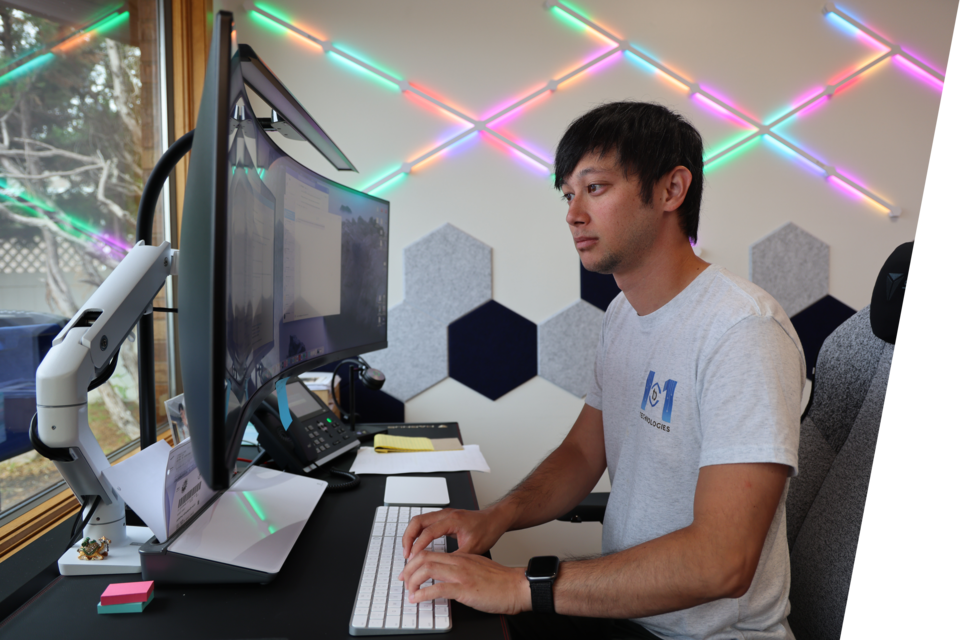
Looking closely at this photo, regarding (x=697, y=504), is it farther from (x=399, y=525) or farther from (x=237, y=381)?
(x=237, y=381)

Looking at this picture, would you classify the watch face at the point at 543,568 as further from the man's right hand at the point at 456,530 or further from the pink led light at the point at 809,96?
the pink led light at the point at 809,96

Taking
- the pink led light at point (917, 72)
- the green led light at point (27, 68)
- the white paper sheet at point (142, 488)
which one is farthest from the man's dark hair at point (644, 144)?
the pink led light at point (917, 72)

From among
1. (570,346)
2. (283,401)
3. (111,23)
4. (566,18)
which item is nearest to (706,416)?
(283,401)

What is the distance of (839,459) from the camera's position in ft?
3.00

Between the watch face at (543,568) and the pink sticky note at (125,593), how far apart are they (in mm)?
443

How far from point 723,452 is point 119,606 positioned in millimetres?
746

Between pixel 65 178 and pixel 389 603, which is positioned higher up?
pixel 65 178

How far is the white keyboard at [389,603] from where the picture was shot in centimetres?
61

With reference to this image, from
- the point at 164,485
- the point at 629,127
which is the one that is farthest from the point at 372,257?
the point at 164,485

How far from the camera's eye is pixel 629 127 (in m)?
1.02

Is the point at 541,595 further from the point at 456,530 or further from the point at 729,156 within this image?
the point at 729,156

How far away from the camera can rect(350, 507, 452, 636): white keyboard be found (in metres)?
0.61

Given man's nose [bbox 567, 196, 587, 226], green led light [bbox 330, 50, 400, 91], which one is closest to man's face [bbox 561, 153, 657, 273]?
man's nose [bbox 567, 196, 587, 226]

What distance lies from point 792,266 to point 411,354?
1.52 m
